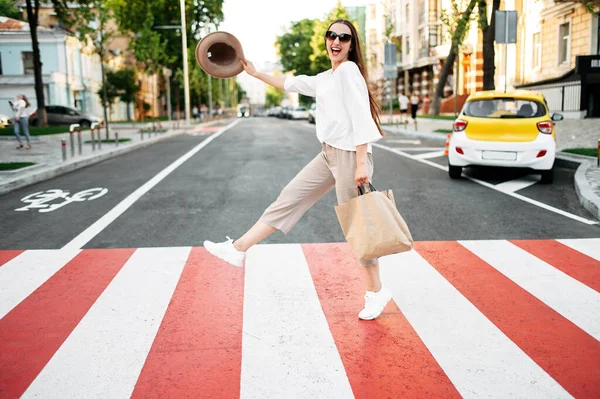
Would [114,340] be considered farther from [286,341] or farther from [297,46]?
[297,46]

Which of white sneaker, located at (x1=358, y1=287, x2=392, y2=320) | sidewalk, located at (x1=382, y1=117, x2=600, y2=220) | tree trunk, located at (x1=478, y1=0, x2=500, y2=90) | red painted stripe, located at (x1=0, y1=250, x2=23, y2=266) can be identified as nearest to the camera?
white sneaker, located at (x1=358, y1=287, x2=392, y2=320)

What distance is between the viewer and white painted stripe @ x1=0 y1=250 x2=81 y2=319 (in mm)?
4863

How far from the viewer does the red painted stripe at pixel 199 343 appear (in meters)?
3.26

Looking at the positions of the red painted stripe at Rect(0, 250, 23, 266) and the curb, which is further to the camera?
the curb

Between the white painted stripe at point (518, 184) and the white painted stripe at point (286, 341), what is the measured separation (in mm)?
5665

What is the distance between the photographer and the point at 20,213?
8633 mm

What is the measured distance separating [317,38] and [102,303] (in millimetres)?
70094

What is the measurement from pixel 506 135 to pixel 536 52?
90.9ft

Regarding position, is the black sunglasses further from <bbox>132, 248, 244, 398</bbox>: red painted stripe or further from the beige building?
the beige building

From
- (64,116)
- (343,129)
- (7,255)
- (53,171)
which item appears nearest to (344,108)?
(343,129)

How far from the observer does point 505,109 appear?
1166cm

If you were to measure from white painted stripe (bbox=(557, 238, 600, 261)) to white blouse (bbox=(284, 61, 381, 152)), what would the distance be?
313 cm

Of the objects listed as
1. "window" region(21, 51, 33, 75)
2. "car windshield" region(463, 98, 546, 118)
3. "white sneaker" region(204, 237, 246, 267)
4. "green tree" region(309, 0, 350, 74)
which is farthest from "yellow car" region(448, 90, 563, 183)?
"green tree" region(309, 0, 350, 74)

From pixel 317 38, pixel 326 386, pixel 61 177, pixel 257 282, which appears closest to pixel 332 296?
pixel 257 282
